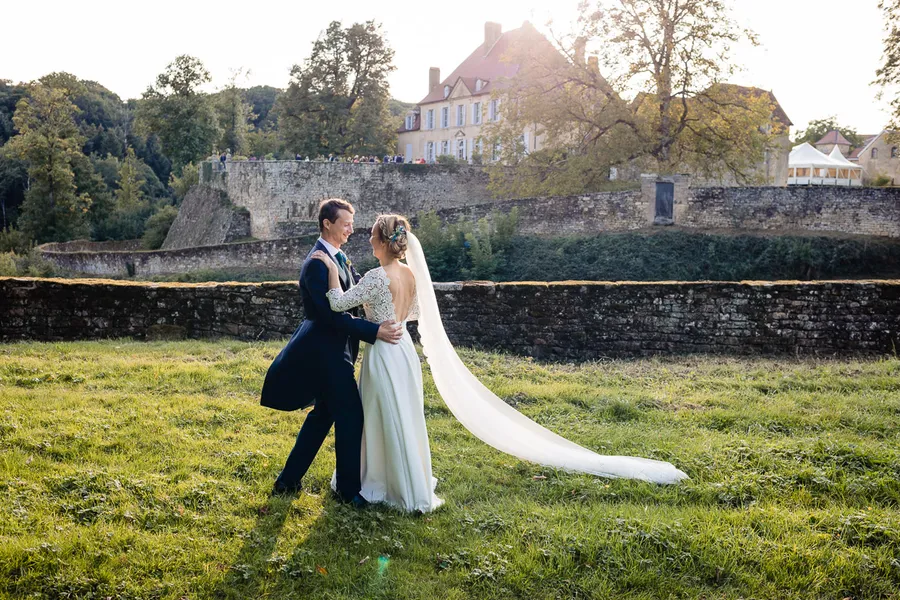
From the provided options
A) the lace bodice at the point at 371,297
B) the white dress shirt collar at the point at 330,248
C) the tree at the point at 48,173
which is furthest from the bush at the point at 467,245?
the tree at the point at 48,173

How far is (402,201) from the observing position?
39312mm

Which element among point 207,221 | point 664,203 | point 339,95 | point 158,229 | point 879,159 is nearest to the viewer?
point 664,203

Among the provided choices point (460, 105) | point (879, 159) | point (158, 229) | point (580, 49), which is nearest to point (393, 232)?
point (580, 49)

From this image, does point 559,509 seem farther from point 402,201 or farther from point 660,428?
point 402,201

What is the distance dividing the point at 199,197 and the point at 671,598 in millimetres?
43497

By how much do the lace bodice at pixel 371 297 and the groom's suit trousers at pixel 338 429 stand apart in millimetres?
399

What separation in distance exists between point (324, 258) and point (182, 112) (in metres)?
51.4

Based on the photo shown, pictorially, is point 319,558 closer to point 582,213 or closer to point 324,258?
point 324,258

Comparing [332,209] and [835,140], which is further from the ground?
[835,140]

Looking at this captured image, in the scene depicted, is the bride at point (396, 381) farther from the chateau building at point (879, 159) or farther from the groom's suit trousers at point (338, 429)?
the chateau building at point (879, 159)

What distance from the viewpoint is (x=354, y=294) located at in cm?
495

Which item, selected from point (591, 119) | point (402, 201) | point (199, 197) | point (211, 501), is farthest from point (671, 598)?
point (199, 197)

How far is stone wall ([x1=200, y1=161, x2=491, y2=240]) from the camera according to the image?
37062 mm

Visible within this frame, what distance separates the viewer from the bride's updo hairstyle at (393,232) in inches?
198
